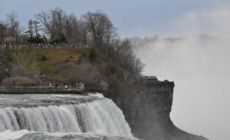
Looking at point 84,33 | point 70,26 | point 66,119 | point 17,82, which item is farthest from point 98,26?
point 66,119

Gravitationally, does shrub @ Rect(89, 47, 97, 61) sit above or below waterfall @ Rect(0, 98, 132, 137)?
above

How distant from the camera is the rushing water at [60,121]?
72.9 ft

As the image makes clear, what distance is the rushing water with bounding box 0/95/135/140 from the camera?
22219mm

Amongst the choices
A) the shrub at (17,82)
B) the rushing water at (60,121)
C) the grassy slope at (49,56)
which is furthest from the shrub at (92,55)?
the rushing water at (60,121)

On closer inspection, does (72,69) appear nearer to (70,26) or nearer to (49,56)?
(49,56)

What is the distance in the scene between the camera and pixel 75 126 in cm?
2767

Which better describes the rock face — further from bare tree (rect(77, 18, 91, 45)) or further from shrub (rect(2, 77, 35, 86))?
bare tree (rect(77, 18, 91, 45))

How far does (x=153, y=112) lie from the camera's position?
192 ft

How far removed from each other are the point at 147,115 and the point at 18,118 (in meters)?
36.0

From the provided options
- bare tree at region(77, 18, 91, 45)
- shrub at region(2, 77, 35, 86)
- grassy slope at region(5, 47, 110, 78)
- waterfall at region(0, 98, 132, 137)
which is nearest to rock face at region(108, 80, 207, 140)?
grassy slope at region(5, 47, 110, 78)

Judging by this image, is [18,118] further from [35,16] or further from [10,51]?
[35,16]

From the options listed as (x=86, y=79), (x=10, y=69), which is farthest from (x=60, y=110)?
(x=10, y=69)

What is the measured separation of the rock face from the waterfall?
18600 millimetres

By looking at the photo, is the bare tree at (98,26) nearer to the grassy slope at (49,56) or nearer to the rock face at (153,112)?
the grassy slope at (49,56)
